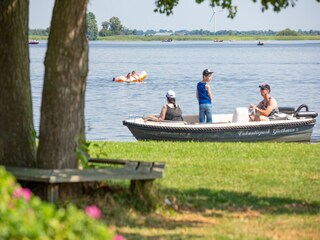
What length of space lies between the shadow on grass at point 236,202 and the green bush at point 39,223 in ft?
17.2

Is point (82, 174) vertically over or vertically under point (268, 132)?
over

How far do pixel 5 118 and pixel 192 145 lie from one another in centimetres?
736

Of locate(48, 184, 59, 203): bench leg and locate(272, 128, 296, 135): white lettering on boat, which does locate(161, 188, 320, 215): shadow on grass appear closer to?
locate(48, 184, 59, 203): bench leg

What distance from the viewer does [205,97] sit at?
21.1 metres

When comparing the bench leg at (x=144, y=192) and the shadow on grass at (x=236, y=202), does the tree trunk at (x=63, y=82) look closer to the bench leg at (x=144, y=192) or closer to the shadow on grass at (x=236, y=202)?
the bench leg at (x=144, y=192)

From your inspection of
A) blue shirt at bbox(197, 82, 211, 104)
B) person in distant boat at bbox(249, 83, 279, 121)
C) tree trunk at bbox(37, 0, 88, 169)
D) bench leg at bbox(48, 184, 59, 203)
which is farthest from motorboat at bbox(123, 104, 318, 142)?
bench leg at bbox(48, 184, 59, 203)

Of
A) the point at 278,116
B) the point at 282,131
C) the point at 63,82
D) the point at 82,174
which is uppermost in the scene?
the point at 63,82

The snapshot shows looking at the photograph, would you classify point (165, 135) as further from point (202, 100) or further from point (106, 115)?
point (106, 115)

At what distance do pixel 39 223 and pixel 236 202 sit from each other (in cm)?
608

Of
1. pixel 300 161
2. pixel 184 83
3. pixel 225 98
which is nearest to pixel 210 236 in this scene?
pixel 300 161

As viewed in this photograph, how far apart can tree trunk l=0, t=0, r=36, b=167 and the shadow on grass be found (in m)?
1.73

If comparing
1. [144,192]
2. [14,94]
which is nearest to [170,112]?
[14,94]

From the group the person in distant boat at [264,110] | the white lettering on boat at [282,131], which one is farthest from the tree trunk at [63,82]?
the white lettering on boat at [282,131]

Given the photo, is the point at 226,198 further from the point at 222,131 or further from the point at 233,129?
the point at 233,129
